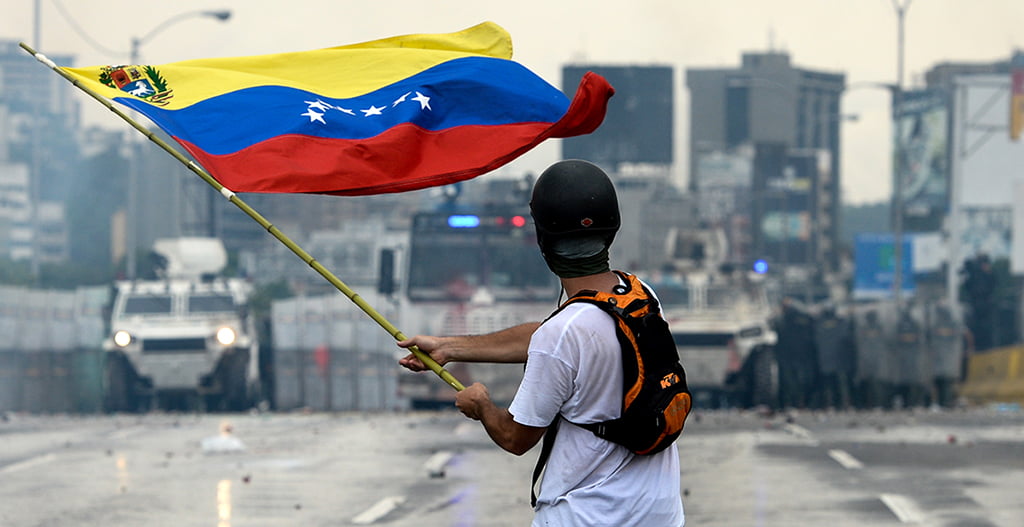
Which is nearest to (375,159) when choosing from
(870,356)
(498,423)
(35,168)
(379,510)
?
(498,423)

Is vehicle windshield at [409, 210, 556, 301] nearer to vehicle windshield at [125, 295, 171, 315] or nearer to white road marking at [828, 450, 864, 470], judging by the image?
vehicle windshield at [125, 295, 171, 315]

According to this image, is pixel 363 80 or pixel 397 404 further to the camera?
pixel 397 404

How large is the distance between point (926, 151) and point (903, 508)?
8089 centimetres

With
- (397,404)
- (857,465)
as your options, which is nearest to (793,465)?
(857,465)

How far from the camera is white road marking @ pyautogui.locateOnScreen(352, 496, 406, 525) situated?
36.6ft

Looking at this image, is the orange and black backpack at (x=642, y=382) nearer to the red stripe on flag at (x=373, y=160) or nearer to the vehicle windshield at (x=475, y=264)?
the red stripe on flag at (x=373, y=160)

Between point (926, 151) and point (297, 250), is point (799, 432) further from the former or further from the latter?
point (926, 151)

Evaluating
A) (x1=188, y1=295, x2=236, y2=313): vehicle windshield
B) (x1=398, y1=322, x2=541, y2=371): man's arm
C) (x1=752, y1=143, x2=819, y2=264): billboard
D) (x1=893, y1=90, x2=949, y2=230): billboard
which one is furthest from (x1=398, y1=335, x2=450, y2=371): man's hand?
(x1=752, y1=143, x2=819, y2=264): billboard

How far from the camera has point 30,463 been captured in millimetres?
15203

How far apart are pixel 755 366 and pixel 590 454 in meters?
21.6

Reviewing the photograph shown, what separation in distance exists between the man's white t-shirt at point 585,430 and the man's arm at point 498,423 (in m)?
0.03

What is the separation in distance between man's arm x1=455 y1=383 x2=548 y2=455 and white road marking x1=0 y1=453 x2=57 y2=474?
448 inches

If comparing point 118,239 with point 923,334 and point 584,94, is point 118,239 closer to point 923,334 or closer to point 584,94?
point 923,334

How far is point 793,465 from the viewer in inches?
591
